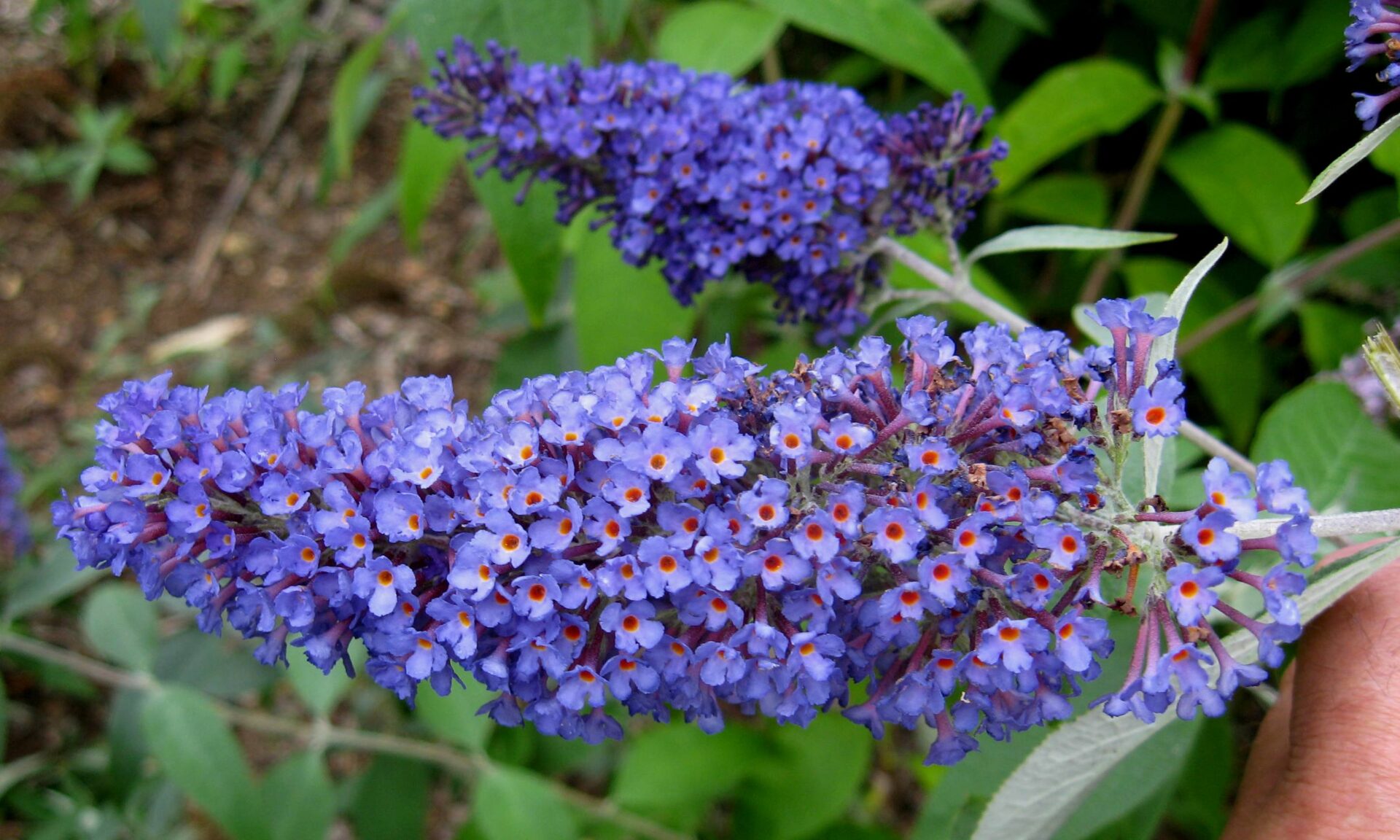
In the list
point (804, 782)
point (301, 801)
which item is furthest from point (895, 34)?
point (301, 801)

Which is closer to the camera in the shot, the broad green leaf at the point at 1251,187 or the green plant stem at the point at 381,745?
the broad green leaf at the point at 1251,187

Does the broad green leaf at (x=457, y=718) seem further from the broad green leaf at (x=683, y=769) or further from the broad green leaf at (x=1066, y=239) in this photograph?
the broad green leaf at (x=1066, y=239)

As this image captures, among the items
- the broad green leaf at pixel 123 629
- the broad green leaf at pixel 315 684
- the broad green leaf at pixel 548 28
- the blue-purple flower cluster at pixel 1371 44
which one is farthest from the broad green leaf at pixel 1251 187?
the broad green leaf at pixel 123 629

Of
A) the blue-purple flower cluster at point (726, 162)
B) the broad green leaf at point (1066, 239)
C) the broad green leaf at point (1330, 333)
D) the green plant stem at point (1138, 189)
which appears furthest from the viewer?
the green plant stem at point (1138, 189)

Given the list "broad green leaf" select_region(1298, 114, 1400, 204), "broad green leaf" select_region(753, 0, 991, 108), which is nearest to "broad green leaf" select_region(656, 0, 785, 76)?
"broad green leaf" select_region(753, 0, 991, 108)

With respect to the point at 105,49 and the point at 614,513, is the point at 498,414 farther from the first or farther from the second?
the point at 105,49

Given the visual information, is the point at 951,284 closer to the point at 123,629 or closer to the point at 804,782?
the point at 804,782

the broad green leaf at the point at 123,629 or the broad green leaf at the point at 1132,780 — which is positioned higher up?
the broad green leaf at the point at 1132,780
